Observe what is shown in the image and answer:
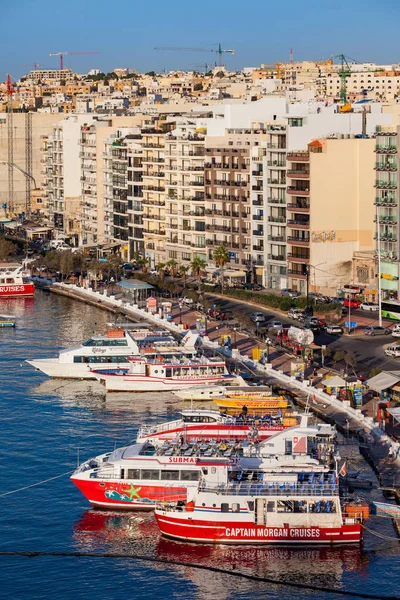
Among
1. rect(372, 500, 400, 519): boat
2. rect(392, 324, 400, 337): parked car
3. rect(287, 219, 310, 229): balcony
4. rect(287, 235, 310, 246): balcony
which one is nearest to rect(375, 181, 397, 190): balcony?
rect(287, 219, 310, 229): balcony

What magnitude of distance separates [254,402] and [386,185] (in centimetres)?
1925

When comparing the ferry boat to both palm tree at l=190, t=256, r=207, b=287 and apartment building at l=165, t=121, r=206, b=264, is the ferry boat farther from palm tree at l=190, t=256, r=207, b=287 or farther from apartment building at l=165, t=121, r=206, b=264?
apartment building at l=165, t=121, r=206, b=264

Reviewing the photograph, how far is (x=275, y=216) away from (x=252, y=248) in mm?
3045

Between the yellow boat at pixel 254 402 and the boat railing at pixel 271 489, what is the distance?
11198mm

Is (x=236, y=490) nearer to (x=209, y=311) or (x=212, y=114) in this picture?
(x=209, y=311)

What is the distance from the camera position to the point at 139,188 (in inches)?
3408

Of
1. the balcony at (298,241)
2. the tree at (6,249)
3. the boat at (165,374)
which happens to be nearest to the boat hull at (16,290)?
the tree at (6,249)

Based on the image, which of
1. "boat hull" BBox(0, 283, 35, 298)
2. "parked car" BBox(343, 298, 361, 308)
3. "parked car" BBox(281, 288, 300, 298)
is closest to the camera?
"parked car" BBox(343, 298, 361, 308)

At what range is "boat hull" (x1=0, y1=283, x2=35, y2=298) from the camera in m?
77.4

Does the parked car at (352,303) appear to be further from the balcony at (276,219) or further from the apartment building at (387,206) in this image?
the balcony at (276,219)

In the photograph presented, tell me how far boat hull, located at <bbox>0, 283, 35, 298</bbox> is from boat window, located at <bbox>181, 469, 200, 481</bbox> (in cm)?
4245

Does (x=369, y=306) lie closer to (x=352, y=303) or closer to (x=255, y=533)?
(x=352, y=303)

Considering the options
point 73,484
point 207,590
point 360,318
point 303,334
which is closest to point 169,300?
point 360,318

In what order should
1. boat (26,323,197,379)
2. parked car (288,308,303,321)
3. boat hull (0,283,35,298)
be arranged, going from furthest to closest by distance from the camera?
boat hull (0,283,35,298) → parked car (288,308,303,321) → boat (26,323,197,379)
